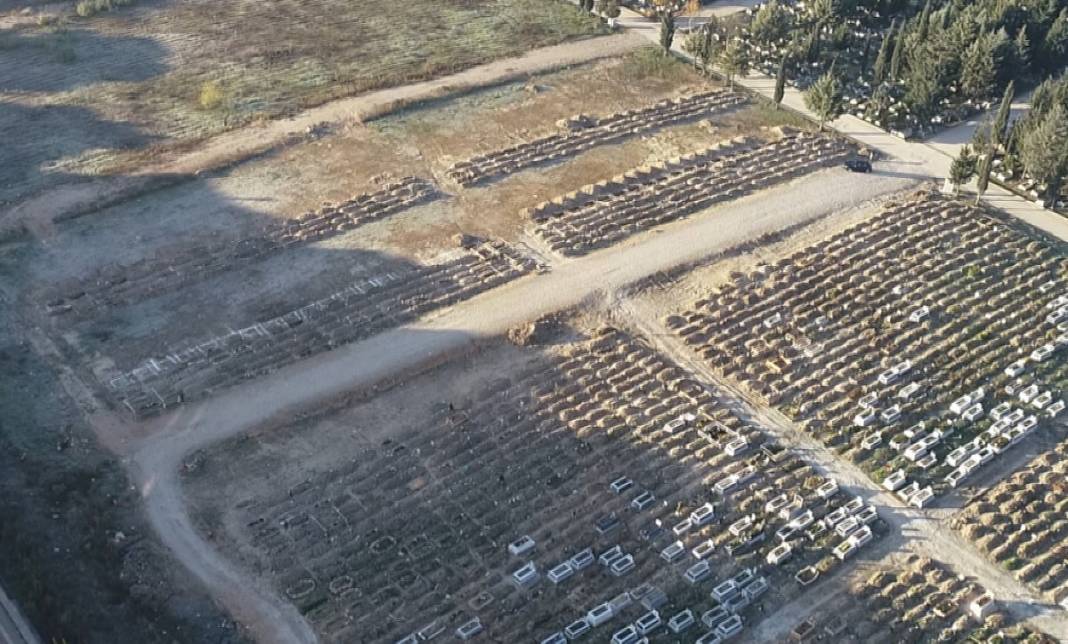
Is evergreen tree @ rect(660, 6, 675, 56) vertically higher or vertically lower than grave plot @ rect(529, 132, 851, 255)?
higher

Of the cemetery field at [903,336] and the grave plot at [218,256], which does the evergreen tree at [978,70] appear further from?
the grave plot at [218,256]

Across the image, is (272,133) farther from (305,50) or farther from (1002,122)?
(1002,122)

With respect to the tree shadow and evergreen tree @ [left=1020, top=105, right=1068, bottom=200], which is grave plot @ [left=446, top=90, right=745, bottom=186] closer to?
evergreen tree @ [left=1020, top=105, right=1068, bottom=200]

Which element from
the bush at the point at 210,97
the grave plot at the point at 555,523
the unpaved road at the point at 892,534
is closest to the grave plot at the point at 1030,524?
the unpaved road at the point at 892,534

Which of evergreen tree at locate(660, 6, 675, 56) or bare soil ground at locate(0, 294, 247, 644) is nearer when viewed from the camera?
bare soil ground at locate(0, 294, 247, 644)

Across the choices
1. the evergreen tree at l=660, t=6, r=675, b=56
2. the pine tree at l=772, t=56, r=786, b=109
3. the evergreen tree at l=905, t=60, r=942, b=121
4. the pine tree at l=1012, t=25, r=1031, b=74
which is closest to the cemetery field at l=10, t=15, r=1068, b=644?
the pine tree at l=772, t=56, r=786, b=109

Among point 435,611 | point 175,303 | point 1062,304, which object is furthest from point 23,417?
point 1062,304

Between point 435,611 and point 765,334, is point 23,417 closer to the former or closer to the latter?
point 435,611
